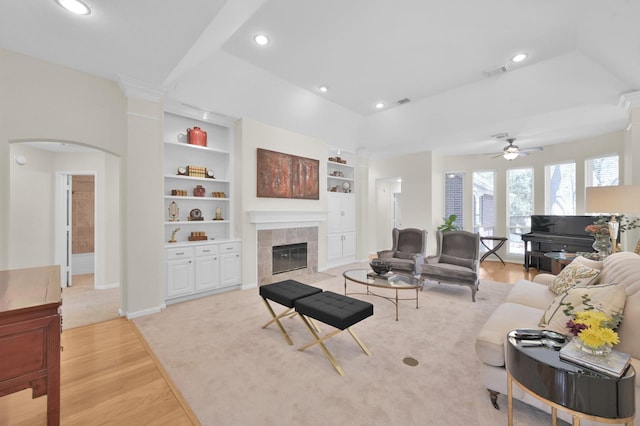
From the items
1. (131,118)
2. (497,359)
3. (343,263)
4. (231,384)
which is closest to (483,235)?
(343,263)

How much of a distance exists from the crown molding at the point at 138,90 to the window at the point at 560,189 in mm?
8509

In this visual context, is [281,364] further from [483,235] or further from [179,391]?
[483,235]

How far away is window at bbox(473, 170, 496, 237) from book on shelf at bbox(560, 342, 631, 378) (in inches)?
279

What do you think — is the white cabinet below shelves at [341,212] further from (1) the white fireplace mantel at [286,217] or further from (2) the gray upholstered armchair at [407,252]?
(2) the gray upholstered armchair at [407,252]

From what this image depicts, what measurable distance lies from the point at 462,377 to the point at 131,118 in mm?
4631

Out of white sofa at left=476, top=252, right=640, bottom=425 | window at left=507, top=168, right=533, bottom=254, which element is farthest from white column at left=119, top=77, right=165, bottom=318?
window at left=507, top=168, right=533, bottom=254

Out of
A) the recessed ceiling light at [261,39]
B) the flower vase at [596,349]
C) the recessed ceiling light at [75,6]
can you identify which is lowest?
the flower vase at [596,349]

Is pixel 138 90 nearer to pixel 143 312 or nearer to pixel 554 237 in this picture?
pixel 143 312

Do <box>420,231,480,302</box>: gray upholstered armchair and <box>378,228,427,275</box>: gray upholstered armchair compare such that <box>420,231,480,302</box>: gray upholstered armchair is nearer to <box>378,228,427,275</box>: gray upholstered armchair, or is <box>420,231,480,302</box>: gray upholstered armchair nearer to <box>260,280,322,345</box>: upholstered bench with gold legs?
<box>378,228,427,275</box>: gray upholstered armchair

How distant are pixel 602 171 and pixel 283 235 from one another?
7.07 m

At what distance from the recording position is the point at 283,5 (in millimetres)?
2898

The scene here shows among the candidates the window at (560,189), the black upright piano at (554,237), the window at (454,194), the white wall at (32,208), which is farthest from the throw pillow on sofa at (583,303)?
the white wall at (32,208)

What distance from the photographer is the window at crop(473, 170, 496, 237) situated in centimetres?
772

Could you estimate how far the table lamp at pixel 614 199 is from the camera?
301 centimetres
